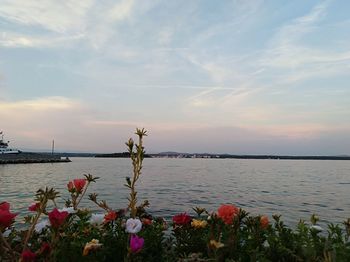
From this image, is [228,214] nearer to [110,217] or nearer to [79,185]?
[110,217]

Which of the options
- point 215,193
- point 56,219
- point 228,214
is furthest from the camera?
point 215,193

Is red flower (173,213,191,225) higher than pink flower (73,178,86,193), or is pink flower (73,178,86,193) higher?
pink flower (73,178,86,193)

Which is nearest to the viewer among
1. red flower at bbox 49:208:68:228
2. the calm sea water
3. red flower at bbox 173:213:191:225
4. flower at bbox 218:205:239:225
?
red flower at bbox 49:208:68:228

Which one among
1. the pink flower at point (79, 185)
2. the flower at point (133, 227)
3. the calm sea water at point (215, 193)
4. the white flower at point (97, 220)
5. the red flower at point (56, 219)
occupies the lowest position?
the calm sea water at point (215, 193)

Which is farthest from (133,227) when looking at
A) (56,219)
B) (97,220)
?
Answer: (97,220)

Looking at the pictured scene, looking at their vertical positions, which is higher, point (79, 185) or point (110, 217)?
point (79, 185)

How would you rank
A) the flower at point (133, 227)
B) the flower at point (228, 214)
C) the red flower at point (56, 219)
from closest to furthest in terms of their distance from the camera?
the red flower at point (56, 219), the flower at point (133, 227), the flower at point (228, 214)

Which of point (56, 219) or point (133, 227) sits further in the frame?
point (133, 227)

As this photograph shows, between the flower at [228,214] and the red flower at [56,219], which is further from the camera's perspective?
the flower at [228,214]

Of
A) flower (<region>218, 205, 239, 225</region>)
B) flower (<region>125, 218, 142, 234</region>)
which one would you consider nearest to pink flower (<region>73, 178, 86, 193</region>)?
flower (<region>125, 218, 142, 234</region>)

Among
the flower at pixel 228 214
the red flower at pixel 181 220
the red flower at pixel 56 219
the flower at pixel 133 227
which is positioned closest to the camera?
the red flower at pixel 56 219

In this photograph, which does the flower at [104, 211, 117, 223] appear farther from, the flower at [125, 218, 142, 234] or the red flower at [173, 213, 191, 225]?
the flower at [125, 218, 142, 234]

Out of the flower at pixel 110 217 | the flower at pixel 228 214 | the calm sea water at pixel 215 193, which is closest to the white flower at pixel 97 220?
the flower at pixel 110 217

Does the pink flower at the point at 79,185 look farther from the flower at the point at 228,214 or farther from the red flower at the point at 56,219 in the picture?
the flower at the point at 228,214
